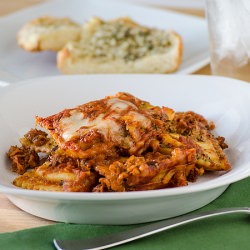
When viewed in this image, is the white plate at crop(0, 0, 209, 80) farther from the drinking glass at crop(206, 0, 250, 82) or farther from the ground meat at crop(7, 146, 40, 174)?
the ground meat at crop(7, 146, 40, 174)

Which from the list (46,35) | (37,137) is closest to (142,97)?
(37,137)

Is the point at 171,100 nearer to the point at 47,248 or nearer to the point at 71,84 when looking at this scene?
the point at 71,84

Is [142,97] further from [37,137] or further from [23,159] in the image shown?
[23,159]

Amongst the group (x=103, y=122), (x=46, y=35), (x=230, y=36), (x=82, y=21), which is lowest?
(x=82, y=21)

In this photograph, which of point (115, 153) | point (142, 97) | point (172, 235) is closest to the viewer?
point (172, 235)

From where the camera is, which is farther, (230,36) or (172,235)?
(230,36)

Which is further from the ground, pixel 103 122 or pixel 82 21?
pixel 103 122

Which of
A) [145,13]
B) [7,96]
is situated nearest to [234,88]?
[7,96]
